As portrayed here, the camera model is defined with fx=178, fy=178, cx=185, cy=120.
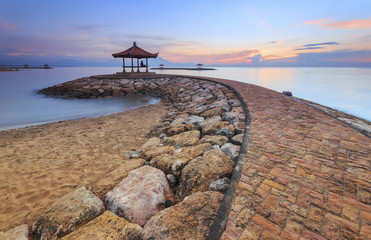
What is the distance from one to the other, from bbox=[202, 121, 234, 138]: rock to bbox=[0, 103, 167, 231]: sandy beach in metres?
2.05

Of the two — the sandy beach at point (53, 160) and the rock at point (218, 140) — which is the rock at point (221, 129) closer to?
the rock at point (218, 140)

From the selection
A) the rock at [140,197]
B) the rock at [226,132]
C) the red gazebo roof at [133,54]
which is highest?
the red gazebo roof at [133,54]

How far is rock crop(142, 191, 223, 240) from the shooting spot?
1696mm

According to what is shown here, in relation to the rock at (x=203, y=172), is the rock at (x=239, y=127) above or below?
above

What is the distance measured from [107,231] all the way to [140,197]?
0.57 meters

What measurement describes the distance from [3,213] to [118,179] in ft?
5.14

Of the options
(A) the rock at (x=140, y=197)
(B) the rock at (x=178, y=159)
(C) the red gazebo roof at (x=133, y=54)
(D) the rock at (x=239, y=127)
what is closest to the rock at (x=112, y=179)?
(A) the rock at (x=140, y=197)

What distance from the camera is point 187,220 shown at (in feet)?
6.01

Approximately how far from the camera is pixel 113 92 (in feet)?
50.1

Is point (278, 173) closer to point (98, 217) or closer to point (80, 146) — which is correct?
point (98, 217)

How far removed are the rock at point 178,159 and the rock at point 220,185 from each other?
31.3 inches

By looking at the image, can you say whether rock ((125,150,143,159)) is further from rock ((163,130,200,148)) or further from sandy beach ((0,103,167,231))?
rock ((163,130,200,148))

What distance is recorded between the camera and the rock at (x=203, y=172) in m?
2.53

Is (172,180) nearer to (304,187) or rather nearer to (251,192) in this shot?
(251,192)
